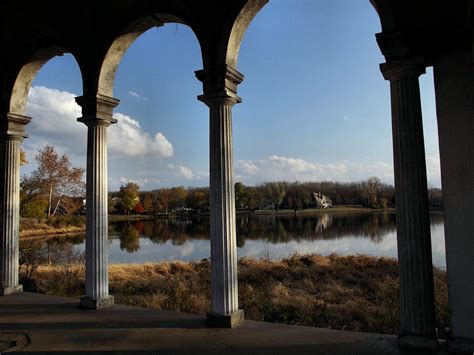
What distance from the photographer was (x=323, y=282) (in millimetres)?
16156

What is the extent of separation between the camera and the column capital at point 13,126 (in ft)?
27.3

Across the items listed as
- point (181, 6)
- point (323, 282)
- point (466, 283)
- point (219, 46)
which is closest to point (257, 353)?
point (466, 283)

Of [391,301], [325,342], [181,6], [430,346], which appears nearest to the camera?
[430,346]

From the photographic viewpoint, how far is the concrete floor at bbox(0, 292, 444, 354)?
4.80m

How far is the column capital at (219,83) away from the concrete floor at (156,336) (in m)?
3.68

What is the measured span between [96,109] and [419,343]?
6.63m

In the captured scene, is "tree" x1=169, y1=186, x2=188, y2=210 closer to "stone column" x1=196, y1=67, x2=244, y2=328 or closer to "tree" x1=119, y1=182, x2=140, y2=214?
"tree" x1=119, y1=182, x2=140, y2=214

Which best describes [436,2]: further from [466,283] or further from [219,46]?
[466,283]

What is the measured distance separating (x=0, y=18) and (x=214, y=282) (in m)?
7.69

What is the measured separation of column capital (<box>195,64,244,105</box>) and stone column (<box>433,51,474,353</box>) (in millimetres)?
3005

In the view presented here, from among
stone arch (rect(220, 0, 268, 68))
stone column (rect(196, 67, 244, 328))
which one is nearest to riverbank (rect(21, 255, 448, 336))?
stone column (rect(196, 67, 244, 328))

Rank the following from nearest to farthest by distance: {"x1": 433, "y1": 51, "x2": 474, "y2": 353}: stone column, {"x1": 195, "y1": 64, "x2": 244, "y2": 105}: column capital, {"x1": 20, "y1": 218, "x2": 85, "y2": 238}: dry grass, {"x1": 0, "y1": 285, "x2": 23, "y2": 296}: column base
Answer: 1. {"x1": 433, "y1": 51, "x2": 474, "y2": 353}: stone column
2. {"x1": 195, "y1": 64, "x2": 244, "y2": 105}: column capital
3. {"x1": 0, "y1": 285, "x2": 23, "y2": 296}: column base
4. {"x1": 20, "y1": 218, "x2": 85, "y2": 238}: dry grass

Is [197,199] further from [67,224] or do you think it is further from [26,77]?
[26,77]

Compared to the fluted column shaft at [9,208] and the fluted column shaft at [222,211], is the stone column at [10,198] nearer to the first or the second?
the fluted column shaft at [9,208]
